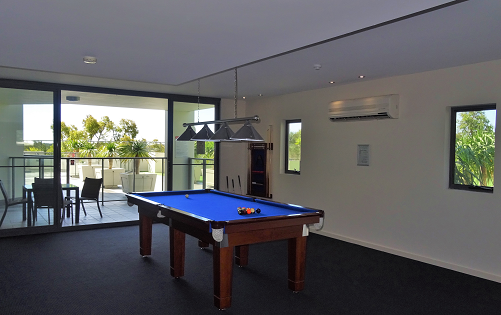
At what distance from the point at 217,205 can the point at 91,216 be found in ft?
12.3

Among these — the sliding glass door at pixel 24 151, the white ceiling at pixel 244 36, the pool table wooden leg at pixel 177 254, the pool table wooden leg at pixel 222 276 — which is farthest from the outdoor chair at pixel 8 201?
the pool table wooden leg at pixel 222 276

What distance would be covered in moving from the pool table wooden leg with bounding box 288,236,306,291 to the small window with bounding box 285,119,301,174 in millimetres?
2949

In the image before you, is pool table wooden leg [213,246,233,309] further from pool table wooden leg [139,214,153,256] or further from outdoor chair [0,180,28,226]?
outdoor chair [0,180,28,226]

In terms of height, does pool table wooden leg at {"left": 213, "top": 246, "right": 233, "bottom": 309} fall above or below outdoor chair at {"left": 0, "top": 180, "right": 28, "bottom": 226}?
below

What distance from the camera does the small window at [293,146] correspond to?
6516mm

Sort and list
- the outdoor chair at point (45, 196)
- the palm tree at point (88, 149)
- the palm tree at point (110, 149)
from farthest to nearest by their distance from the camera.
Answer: the palm tree at point (88, 149), the palm tree at point (110, 149), the outdoor chair at point (45, 196)

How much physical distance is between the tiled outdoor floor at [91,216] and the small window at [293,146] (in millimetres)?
2816

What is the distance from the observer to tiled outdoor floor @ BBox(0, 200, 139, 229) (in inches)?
218

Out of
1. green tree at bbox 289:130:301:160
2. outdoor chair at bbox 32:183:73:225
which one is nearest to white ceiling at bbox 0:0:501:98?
green tree at bbox 289:130:301:160

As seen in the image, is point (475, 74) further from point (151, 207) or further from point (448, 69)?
point (151, 207)

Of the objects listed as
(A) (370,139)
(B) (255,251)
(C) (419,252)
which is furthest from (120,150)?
(C) (419,252)

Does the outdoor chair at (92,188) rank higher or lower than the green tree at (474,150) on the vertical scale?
lower

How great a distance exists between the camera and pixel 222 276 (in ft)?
10.4

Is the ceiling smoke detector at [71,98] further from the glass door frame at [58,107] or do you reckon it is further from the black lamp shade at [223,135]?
the black lamp shade at [223,135]
